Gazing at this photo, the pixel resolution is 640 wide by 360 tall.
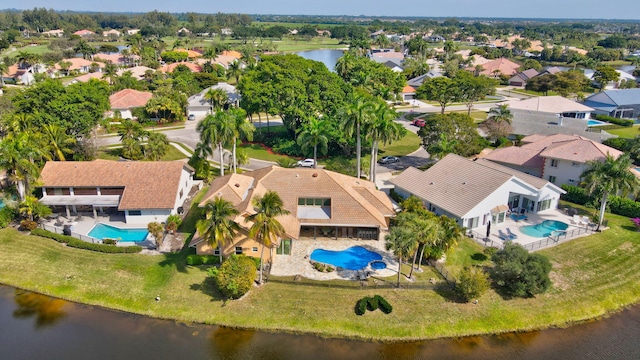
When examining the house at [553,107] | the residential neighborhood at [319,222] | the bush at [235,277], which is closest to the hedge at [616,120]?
the house at [553,107]

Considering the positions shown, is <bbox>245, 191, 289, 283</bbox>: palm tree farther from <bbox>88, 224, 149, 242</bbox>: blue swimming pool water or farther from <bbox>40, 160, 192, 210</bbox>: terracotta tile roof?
<bbox>88, 224, 149, 242</bbox>: blue swimming pool water

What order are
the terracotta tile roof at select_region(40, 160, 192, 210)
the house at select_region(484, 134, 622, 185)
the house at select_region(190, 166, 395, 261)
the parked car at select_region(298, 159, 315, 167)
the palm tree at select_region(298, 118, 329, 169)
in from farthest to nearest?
the parked car at select_region(298, 159, 315, 167) < the palm tree at select_region(298, 118, 329, 169) < the house at select_region(484, 134, 622, 185) < the terracotta tile roof at select_region(40, 160, 192, 210) < the house at select_region(190, 166, 395, 261)

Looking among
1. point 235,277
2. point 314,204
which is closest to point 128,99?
point 314,204

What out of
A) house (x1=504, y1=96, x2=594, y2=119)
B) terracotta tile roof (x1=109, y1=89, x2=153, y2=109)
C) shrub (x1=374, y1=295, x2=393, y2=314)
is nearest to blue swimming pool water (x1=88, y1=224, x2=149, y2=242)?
shrub (x1=374, y1=295, x2=393, y2=314)

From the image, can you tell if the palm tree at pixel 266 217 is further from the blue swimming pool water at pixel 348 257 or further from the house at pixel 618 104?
the house at pixel 618 104

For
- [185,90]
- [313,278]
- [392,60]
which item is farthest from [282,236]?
[392,60]

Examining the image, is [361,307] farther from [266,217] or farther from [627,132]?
[627,132]
